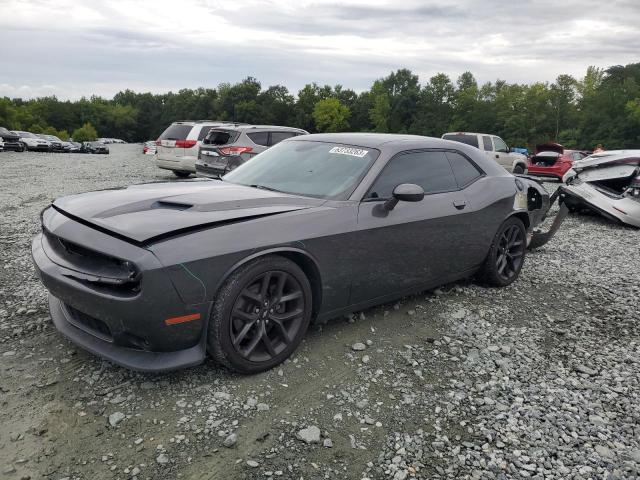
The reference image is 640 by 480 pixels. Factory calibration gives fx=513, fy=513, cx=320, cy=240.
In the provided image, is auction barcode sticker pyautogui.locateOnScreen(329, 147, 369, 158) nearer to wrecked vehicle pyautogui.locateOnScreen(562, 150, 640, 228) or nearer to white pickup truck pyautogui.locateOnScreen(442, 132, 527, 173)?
wrecked vehicle pyautogui.locateOnScreen(562, 150, 640, 228)

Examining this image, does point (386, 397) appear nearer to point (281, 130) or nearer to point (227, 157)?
point (227, 157)

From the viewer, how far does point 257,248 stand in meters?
3.12

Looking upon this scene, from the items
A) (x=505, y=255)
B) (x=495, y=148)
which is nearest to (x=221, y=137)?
(x=505, y=255)

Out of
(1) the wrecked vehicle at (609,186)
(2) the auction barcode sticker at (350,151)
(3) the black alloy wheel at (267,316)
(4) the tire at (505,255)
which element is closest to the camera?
(3) the black alloy wheel at (267,316)

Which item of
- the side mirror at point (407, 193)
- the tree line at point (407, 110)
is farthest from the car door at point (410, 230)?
the tree line at point (407, 110)

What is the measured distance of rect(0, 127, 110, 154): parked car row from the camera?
1267 inches

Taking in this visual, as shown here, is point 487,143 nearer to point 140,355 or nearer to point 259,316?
point 259,316

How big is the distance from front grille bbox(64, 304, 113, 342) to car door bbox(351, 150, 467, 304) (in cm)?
168

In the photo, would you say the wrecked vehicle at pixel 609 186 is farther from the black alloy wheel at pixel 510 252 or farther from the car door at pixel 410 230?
the car door at pixel 410 230

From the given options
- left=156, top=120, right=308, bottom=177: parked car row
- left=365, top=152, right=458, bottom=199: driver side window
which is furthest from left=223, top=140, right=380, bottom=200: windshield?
left=156, top=120, right=308, bottom=177: parked car row

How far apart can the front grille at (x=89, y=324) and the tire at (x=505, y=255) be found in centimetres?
361

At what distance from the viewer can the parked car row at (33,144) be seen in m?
32.2

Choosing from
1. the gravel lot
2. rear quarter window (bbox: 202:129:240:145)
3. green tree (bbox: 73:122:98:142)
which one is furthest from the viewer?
green tree (bbox: 73:122:98:142)

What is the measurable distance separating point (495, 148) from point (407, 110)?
7529cm
